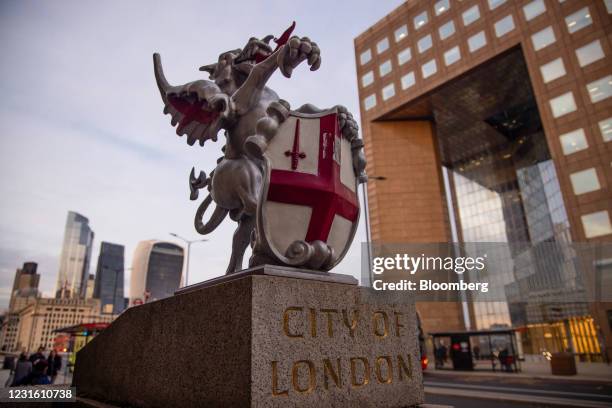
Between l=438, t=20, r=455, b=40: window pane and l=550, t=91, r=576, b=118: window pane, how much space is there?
12.3 meters

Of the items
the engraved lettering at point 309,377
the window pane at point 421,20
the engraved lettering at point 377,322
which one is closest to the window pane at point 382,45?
the window pane at point 421,20

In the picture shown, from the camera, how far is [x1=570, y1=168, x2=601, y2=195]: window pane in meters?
27.1

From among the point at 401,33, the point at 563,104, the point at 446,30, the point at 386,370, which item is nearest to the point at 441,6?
the point at 446,30

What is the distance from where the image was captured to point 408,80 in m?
40.4

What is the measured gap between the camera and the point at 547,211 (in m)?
42.7

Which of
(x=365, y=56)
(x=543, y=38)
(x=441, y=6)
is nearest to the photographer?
(x=543, y=38)

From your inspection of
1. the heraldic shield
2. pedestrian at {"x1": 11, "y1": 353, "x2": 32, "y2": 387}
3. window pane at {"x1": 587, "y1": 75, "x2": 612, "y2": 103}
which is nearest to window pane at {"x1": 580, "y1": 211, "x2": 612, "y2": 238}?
window pane at {"x1": 587, "y1": 75, "x2": 612, "y2": 103}

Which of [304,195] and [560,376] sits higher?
[304,195]

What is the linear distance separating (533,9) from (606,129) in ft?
39.1

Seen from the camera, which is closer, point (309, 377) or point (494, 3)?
point (309, 377)

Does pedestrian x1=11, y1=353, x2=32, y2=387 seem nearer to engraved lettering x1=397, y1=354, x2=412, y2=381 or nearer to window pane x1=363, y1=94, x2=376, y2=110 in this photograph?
engraved lettering x1=397, y1=354, x2=412, y2=381

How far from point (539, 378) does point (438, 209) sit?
2398 cm

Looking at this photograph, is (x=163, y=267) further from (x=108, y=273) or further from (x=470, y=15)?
(x=470, y=15)

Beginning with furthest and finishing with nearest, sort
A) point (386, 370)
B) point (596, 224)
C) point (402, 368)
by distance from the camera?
1. point (596, 224)
2. point (402, 368)
3. point (386, 370)
